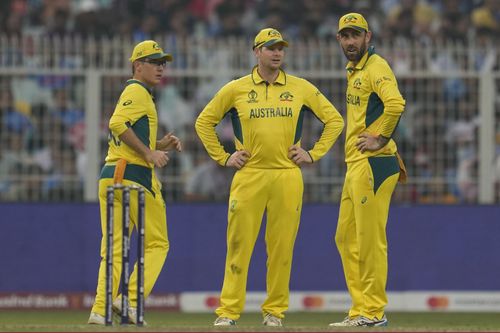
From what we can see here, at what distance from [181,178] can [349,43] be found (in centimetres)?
458

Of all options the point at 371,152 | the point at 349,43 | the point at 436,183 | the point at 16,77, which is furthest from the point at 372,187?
the point at 16,77

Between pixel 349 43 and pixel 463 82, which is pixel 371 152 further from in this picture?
pixel 463 82

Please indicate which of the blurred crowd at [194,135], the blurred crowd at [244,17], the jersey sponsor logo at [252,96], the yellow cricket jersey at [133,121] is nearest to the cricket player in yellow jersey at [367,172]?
the jersey sponsor logo at [252,96]

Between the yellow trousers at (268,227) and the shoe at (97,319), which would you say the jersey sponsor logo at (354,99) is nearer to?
the yellow trousers at (268,227)

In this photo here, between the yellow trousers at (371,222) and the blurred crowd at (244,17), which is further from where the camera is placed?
the blurred crowd at (244,17)

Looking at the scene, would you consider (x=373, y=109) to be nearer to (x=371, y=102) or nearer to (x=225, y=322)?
(x=371, y=102)

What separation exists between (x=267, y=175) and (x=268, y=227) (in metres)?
0.44

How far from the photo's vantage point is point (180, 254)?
16734 mm

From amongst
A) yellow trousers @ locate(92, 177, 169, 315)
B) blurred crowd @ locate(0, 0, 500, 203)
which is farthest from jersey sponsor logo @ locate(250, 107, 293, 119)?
blurred crowd @ locate(0, 0, 500, 203)

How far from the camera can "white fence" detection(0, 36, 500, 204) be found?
16656mm

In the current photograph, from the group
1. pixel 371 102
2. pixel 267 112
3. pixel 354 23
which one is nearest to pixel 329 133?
pixel 371 102

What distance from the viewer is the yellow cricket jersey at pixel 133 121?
12284mm

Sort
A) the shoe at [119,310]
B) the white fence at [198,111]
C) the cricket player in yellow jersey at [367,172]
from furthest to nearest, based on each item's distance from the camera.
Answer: the white fence at [198,111]
the cricket player in yellow jersey at [367,172]
the shoe at [119,310]

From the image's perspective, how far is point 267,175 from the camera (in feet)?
40.7
